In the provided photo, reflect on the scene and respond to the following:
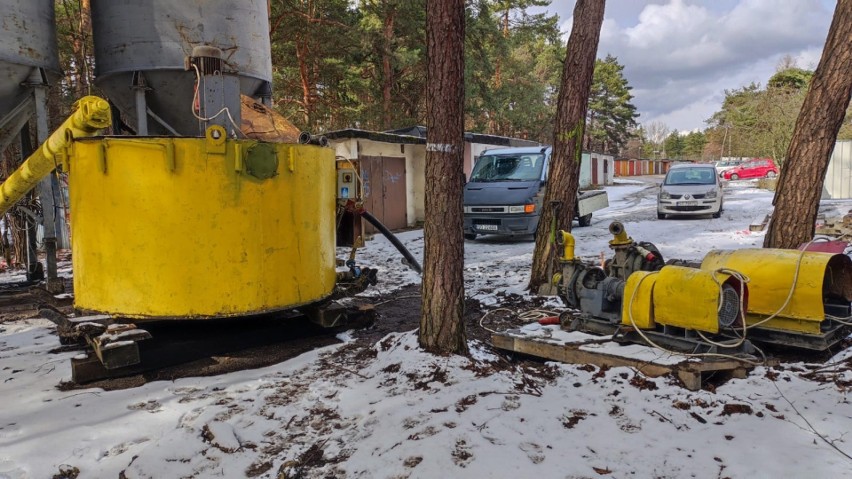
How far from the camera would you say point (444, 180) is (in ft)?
14.3

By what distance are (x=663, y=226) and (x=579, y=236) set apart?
270 centimetres

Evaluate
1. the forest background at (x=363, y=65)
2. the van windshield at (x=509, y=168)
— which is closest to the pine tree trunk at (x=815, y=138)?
the van windshield at (x=509, y=168)

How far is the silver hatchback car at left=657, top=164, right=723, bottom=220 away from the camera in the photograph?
1505 centimetres

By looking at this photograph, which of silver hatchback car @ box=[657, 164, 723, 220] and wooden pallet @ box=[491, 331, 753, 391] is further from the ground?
silver hatchback car @ box=[657, 164, 723, 220]

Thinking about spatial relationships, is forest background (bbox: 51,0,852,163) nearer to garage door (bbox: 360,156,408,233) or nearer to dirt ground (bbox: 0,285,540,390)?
garage door (bbox: 360,156,408,233)

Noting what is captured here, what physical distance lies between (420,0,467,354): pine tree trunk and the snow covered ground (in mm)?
328

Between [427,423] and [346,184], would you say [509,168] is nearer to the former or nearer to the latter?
[346,184]

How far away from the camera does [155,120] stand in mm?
6902

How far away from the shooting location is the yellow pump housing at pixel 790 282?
13.6 ft

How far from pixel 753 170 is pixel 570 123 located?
36.1 m

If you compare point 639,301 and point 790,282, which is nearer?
point 790,282

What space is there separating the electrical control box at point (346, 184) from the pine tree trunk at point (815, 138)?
4.86m

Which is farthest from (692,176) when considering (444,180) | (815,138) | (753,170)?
(753,170)

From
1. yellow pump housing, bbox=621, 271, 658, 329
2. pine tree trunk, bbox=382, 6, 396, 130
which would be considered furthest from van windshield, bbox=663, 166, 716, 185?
yellow pump housing, bbox=621, 271, 658, 329
